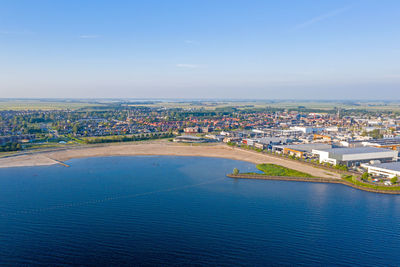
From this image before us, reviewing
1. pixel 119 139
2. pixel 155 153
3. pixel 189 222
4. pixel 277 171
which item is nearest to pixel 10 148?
pixel 119 139

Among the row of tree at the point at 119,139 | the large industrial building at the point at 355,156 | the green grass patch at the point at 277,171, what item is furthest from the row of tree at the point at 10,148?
the large industrial building at the point at 355,156

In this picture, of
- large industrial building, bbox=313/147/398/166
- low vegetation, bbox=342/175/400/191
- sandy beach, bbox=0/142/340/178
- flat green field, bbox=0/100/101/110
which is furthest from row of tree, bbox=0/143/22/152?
flat green field, bbox=0/100/101/110

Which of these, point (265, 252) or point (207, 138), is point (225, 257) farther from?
point (207, 138)

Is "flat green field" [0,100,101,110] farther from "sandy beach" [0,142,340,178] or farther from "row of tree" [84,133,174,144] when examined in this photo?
"sandy beach" [0,142,340,178]

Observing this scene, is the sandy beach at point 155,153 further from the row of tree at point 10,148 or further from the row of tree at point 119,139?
the row of tree at point 10,148

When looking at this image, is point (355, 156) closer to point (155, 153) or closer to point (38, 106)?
point (155, 153)

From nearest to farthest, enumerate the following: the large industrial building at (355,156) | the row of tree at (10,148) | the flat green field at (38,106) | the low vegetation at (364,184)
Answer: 1. the low vegetation at (364,184)
2. the large industrial building at (355,156)
3. the row of tree at (10,148)
4. the flat green field at (38,106)
